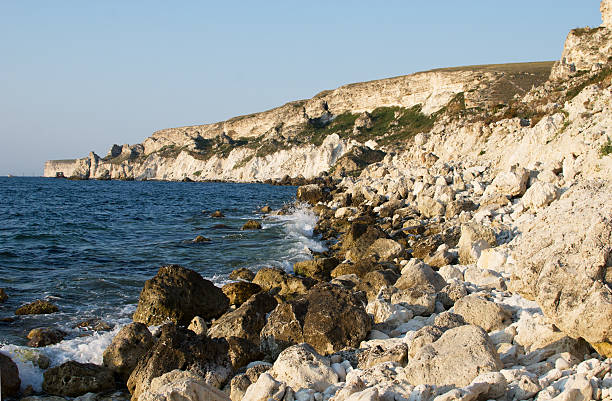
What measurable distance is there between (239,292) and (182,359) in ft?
16.8

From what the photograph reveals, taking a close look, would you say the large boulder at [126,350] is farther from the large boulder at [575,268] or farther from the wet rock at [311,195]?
the wet rock at [311,195]

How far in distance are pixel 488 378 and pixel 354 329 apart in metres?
2.98

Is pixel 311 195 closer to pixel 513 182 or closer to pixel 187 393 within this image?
pixel 513 182

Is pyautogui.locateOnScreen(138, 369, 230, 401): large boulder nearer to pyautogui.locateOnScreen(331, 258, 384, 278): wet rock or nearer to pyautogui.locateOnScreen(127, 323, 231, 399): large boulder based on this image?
pyautogui.locateOnScreen(127, 323, 231, 399): large boulder

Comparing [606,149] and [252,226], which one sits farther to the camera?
[252,226]

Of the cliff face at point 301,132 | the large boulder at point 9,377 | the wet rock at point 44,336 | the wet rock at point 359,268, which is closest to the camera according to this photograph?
the large boulder at point 9,377

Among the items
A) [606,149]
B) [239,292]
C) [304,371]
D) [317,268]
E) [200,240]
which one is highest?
[606,149]

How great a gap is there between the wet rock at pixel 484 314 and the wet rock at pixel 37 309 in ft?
31.9

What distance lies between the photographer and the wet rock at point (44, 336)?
372 inches

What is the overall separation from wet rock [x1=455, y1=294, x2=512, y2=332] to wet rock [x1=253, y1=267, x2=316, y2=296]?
5384 millimetres

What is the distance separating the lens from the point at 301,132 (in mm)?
117562

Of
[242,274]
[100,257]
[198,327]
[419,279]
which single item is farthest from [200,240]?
[419,279]

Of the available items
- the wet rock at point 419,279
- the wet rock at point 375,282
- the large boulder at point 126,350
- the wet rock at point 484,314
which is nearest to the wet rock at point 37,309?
the large boulder at point 126,350

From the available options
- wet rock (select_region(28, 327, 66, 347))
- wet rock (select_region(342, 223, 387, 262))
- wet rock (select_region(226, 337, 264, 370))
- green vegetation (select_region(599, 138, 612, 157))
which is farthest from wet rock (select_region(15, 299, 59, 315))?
green vegetation (select_region(599, 138, 612, 157))
